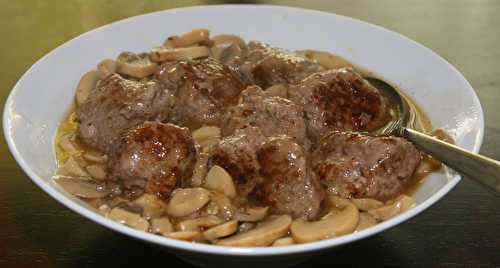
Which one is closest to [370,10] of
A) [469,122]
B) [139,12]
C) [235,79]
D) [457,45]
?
[457,45]

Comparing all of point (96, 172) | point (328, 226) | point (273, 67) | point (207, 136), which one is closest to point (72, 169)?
point (96, 172)

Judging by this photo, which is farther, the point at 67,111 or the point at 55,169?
the point at 67,111

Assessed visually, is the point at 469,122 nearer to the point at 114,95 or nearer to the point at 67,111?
the point at 114,95

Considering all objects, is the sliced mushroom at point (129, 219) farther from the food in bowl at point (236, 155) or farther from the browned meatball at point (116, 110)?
the browned meatball at point (116, 110)

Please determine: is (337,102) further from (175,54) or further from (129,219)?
(129,219)

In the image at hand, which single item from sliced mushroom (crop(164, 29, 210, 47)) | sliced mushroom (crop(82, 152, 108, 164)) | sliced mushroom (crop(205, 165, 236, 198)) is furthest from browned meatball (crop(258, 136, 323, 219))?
sliced mushroom (crop(164, 29, 210, 47))
